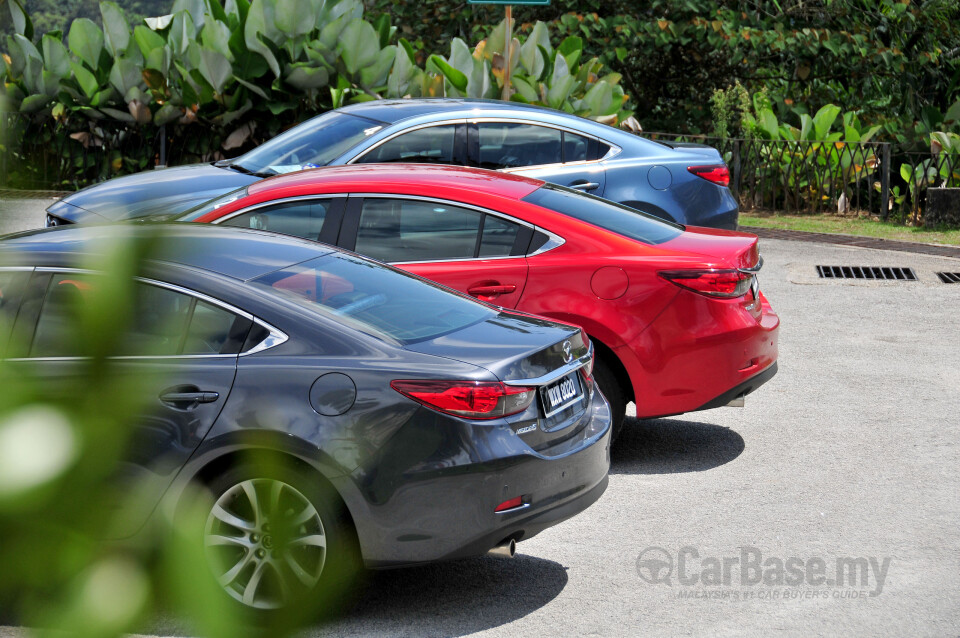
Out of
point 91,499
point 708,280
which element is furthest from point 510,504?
point 91,499

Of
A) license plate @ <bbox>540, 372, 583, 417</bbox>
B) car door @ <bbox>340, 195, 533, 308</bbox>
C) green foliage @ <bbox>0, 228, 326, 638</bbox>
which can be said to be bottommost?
license plate @ <bbox>540, 372, 583, 417</bbox>

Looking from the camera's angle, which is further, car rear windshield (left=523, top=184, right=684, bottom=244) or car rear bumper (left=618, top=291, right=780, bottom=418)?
car rear windshield (left=523, top=184, right=684, bottom=244)

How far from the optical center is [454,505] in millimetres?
3938

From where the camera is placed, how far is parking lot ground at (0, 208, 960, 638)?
4.20 m

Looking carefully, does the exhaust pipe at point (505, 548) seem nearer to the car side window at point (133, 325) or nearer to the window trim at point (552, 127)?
the car side window at point (133, 325)

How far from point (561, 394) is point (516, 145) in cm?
501

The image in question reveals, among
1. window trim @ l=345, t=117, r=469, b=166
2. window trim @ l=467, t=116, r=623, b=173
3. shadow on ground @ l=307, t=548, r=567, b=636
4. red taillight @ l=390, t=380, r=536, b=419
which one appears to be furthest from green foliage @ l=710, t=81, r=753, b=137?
red taillight @ l=390, t=380, r=536, b=419

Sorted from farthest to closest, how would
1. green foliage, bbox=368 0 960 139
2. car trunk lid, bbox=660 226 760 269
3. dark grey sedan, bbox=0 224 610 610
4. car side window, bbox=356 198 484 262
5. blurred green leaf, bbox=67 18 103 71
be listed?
green foliage, bbox=368 0 960 139, blurred green leaf, bbox=67 18 103 71, car side window, bbox=356 198 484 262, car trunk lid, bbox=660 226 760 269, dark grey sedan, bbox=0 224 610 610

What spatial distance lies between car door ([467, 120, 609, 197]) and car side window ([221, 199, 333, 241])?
2.96 m

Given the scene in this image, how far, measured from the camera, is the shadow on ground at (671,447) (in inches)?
241

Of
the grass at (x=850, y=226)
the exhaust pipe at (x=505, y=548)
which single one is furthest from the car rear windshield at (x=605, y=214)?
the grass at (x=850, y=226)

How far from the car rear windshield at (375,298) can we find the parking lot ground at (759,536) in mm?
1040

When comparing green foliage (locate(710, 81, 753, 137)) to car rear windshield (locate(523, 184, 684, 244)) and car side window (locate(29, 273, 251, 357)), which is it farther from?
car side window (locate(29, 273, 251, 357))

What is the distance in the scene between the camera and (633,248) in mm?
5977
